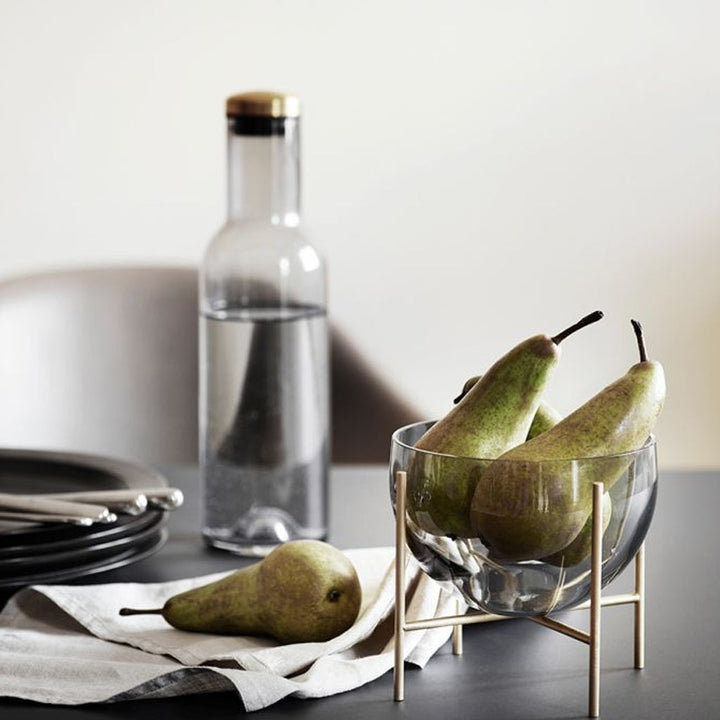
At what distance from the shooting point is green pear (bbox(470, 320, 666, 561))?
2.40ft

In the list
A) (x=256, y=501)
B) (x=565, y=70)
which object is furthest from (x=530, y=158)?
(x=256, y=501)

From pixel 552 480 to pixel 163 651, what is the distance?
0.99ft

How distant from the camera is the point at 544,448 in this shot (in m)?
0.75

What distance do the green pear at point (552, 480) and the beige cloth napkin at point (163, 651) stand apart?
→ 5.6 inches

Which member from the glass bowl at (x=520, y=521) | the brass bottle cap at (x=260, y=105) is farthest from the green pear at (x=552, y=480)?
the brass bottle cap at (x=260, y=105)

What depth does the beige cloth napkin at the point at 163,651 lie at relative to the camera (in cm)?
79

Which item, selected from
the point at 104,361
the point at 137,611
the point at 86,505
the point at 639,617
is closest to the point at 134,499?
the point at 86,505

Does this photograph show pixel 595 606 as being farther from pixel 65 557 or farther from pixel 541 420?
pixel 65 557

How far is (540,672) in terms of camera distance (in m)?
0.84

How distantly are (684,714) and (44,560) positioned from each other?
19.5 inches

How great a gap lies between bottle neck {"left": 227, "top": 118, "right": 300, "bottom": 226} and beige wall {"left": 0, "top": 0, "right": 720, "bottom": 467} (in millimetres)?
1427

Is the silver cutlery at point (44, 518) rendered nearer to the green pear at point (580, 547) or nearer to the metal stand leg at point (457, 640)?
the metal stand leg at point (457, 640)

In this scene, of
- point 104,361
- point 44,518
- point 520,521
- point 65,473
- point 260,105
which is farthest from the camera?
point 104,361

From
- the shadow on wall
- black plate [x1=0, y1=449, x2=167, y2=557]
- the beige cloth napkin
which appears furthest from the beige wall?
the beige cloth napkin
